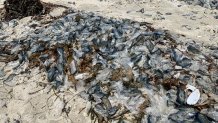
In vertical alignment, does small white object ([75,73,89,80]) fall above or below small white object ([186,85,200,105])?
below

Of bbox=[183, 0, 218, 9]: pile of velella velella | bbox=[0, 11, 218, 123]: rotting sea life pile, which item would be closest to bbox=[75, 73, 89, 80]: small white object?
bbox=[0, 11, 218, 123]: rotting sea life pile

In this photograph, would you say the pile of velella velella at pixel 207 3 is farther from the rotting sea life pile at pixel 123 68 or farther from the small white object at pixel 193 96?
the small white object at pixel 193 96

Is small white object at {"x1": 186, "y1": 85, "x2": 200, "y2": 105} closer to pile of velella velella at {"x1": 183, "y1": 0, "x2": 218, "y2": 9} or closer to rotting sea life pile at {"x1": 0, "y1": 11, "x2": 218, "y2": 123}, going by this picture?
rotting sea life pile at {"x1": 0, "y1": 11, "x2": 218, "y2": 123}

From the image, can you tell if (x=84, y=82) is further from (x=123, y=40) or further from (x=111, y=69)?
(x=123, y=40)

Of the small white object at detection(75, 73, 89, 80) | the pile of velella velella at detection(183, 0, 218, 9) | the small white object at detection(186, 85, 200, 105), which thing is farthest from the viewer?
the pile of velella velella at detection(183, 0, 218, 9)

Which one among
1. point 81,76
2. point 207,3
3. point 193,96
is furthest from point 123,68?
point 207,3
